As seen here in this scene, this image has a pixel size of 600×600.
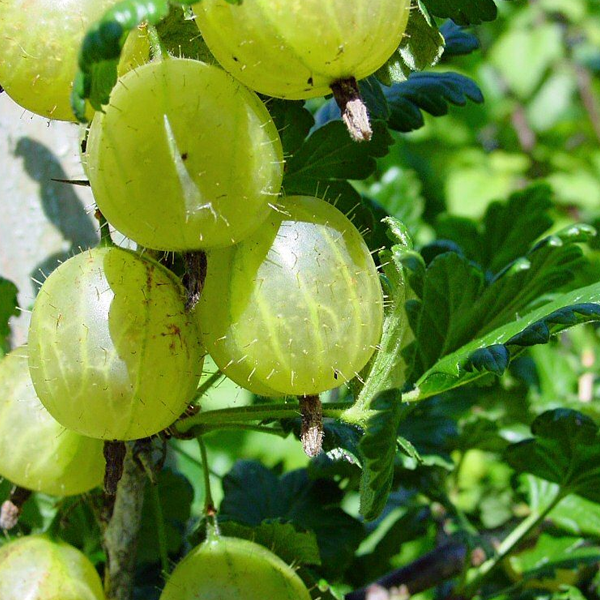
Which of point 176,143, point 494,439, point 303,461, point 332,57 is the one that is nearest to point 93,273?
point 176,143

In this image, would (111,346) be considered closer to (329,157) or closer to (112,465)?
(112,465)

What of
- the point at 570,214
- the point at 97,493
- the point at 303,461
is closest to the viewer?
the point at 97,493

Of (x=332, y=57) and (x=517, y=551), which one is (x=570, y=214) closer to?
(x=517, y=551)

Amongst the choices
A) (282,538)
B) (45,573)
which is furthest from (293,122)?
(45,573)

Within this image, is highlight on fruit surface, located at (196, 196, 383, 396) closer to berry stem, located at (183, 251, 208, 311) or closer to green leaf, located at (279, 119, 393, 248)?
berry stem, located at (183, 251, 208, 311)

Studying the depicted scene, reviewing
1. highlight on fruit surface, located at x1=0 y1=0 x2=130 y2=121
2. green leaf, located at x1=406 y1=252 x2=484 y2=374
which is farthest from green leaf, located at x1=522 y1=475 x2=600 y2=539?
highlight on fruit surface, located at x1=0 y1=0 x2=130 y2=121

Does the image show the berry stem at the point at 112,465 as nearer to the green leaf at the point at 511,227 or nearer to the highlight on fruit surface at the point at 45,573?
the highlight on fruit surface at the point at 45,573

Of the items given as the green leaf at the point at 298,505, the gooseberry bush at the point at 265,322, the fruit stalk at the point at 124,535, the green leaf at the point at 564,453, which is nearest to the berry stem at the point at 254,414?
the gooseberry bush at the point at 265,322
